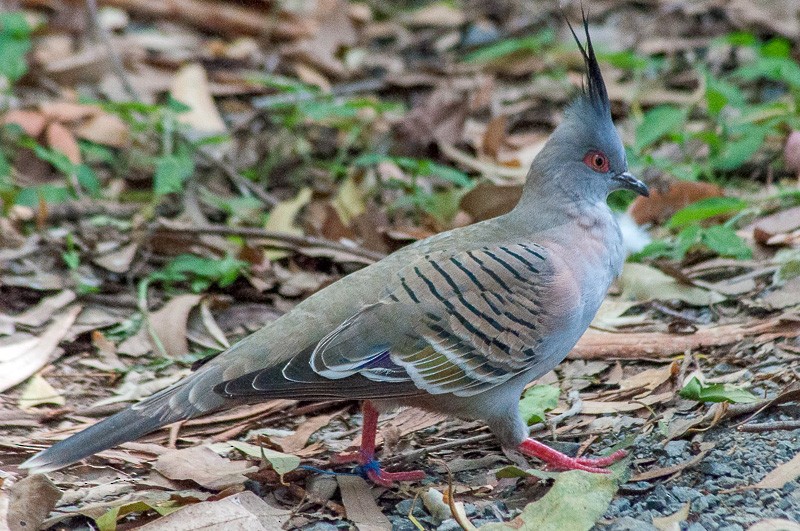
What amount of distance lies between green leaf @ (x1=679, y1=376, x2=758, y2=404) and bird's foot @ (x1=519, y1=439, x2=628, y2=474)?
350mm

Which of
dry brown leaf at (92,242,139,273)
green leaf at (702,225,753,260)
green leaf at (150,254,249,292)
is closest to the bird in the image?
green leaf at (702,225,753,260)

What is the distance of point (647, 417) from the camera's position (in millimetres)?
4004

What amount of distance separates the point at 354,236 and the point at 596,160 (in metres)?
1.83

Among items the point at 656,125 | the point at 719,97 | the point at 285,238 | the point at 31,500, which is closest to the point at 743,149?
the point at 719,97

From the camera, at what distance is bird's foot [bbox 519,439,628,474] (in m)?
3.67

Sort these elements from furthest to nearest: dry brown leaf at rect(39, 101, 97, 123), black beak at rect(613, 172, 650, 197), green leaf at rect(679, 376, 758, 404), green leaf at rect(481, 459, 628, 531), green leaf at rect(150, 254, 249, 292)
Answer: dry brown leaf at rect(39, 101, 97, 123), green leaf at rect(150, 254, 249, 292), black beak at rect(613, 172, 650, 197), green leaf at rect(679, 376, 758, 404), green leaf at rect(481, 459, 628, 531)

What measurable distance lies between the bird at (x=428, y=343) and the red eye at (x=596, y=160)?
347mm

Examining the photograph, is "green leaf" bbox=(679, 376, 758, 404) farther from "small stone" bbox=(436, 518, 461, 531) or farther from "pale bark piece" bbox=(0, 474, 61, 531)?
"pale bark piece" bbox=(0, 474, 61, 531)

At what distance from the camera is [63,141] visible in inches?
257

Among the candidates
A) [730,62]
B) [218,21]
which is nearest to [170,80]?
[218,21]

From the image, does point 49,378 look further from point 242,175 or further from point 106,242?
point 242,175

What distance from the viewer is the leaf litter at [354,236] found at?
3.61 m

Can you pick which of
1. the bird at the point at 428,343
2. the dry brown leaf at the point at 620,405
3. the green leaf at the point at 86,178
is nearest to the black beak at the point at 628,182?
the bird at the point at 428,343

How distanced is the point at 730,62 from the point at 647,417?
14.6 ft
